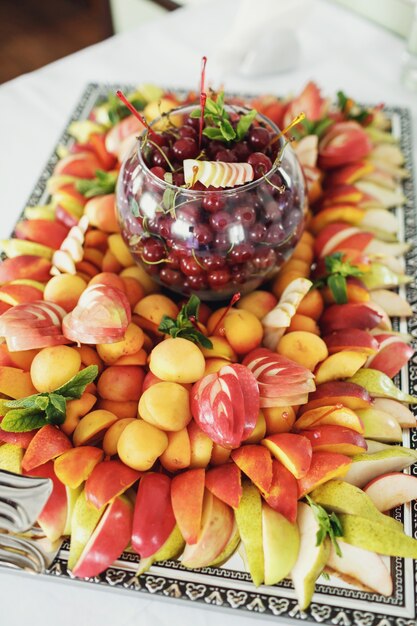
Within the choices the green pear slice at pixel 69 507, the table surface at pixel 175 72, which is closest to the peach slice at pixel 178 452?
the green pear slice at pixel 69 507

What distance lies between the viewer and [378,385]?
711mm

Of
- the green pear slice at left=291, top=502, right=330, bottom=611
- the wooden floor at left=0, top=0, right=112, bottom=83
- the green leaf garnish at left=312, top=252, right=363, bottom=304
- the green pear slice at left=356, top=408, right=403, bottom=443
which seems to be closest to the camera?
the green pear slice at left=291, top=502, right=330, bottom=611

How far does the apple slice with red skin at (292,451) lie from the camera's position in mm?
612

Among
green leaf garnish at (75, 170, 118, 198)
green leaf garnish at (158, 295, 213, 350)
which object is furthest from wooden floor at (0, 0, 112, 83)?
green leaf garnish at (158, 295, 213, 350)

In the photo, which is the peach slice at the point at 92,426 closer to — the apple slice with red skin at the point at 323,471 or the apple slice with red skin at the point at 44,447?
the apple slice with red skin at the point at 44,447

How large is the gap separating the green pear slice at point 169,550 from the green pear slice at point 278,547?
0.29 ft

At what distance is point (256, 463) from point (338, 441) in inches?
3.7

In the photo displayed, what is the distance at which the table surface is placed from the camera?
1.14 meters

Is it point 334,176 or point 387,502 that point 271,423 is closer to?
point 387,502

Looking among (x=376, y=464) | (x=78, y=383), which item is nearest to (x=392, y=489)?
(x=376, y=464)

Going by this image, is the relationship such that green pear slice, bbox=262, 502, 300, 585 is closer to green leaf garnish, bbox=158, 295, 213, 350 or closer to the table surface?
green leaf garnish, bbox=158, 295, 213, 350

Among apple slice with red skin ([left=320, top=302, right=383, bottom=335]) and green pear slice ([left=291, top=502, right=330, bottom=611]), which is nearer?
green pear slice ([left=291, top=502, right=330, bottom=611])

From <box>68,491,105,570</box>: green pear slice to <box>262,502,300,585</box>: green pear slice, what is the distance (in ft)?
0.56

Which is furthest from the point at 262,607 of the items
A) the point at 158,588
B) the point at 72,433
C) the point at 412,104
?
the point at 412,104
